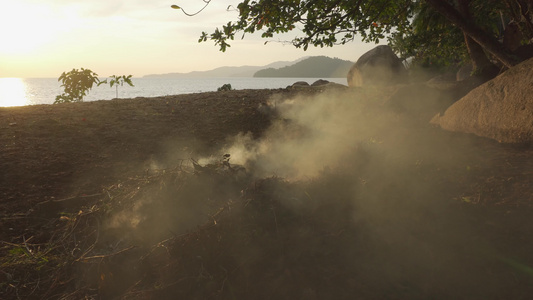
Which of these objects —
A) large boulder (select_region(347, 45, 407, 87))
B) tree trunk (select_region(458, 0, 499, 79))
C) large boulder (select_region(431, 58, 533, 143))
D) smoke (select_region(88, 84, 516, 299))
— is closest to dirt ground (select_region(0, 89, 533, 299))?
smoke (select_region(88, 84, 516, 299))

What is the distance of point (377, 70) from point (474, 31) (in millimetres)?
13951

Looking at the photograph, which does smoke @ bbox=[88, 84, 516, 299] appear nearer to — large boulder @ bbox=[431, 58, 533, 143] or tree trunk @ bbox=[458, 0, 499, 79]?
large boulder @ bbox=[431, 58, 533, 143]

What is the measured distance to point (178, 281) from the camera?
3.14m

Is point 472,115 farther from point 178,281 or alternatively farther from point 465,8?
point 178,281

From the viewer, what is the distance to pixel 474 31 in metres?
7.42

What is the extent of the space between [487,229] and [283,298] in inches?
91.6

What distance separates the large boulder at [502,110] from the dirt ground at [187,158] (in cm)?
29

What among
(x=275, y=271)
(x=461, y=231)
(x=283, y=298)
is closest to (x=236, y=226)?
(x=275, y=271)

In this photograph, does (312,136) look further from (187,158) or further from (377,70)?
(377,70)

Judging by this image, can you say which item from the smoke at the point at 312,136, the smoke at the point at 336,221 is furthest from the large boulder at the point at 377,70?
the smoke at the point at 336,221

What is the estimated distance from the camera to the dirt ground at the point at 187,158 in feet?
9.85

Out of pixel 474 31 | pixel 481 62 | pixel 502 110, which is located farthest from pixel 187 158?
pixel 481 62

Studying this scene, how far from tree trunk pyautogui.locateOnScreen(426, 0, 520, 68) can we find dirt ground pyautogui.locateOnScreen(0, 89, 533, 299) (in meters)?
2.46

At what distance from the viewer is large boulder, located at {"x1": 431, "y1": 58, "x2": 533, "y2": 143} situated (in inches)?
221
